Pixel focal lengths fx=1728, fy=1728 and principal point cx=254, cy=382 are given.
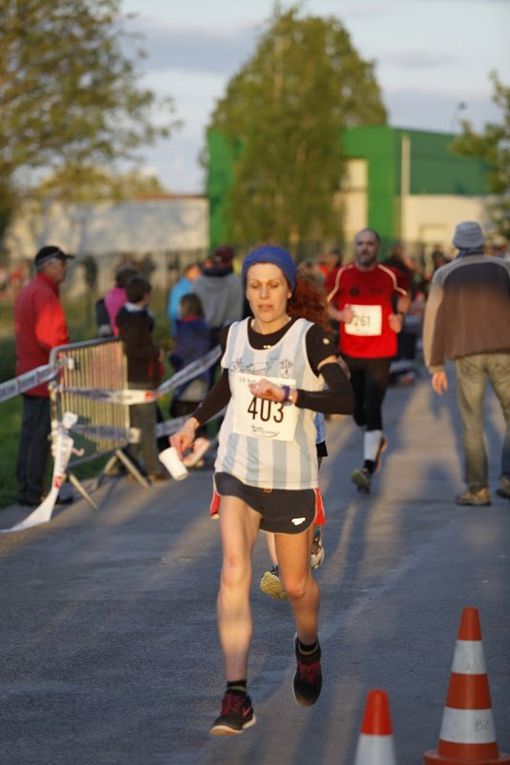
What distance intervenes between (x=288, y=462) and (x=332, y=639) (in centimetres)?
167

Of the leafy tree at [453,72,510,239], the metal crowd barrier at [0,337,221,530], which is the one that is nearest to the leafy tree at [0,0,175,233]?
the leafy tree at [453,72,510,239]

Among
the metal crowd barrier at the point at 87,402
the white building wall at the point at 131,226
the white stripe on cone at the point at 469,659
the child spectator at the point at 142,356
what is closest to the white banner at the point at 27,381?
the metal crowd barrier at the point at 87,402

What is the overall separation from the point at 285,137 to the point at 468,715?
2304 inches

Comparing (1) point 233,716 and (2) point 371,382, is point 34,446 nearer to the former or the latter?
(2) point 371,382

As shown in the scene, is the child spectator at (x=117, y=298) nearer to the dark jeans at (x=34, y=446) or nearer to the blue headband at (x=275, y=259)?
the dark jeans at (x=34, y=446)

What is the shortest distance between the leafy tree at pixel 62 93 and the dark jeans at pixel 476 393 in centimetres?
2877

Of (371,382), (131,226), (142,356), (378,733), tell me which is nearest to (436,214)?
(131,226)

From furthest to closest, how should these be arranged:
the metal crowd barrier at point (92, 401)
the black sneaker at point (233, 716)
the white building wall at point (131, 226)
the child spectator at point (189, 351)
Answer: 1. the white building wall at point (131, 226)
2. the child spectator at point (189, 351)
3. the metal crowd barrier at point (92, 401)
4. the black sneaker at point (233, 716)

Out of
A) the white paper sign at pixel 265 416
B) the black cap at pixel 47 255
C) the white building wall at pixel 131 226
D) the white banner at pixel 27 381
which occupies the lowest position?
the white building wall at pixel 131 226

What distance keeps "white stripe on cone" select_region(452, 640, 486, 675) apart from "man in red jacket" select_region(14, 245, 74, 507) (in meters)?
7.26

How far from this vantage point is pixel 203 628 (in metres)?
8.28

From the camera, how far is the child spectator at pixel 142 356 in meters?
14.2

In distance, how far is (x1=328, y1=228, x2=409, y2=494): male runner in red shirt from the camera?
44.1 ft

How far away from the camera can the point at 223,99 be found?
230 feet
